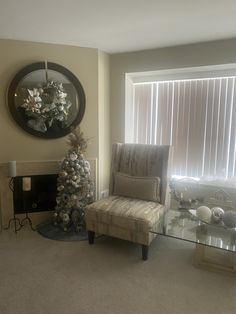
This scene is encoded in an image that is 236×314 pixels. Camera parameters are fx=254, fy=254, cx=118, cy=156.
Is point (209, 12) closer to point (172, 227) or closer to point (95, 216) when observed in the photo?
point (172, 227)

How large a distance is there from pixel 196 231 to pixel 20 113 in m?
2.47

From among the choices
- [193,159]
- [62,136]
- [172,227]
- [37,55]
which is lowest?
[172,227]

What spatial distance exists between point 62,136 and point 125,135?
0.94 metres

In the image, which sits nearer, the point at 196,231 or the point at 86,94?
the point at 196,231

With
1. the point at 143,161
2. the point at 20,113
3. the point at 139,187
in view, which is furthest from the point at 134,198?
the point at 20,113

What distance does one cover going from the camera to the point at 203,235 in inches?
92.3

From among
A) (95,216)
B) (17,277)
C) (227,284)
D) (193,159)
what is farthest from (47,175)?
(227,284)

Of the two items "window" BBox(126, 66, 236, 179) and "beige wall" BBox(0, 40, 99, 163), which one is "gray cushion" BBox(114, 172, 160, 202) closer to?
A: "beige wall" BBox(0, 40, 99, 163)

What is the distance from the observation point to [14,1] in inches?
83.2

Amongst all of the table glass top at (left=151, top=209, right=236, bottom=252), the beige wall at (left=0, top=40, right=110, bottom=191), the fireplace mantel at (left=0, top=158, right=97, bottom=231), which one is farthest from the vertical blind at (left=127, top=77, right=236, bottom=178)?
the fireplace mantel at (left=0, top=158, right=97, bottom=231)

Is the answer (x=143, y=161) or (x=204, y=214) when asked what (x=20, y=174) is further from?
(x=204, y=214)

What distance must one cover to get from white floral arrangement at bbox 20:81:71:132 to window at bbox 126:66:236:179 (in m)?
1.07

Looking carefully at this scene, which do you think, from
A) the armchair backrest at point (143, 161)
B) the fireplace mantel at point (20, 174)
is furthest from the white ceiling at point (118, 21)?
the fireplace mantel at point (20, 174)

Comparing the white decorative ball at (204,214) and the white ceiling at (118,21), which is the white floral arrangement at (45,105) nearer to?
the white ceiling at (118,21)
